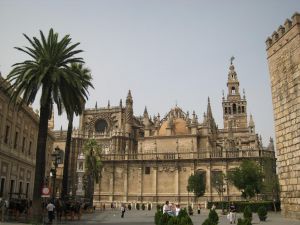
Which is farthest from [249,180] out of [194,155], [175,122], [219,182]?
[175,122]

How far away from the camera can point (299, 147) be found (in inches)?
695

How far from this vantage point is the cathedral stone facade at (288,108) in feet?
59.3

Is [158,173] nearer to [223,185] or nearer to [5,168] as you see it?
[223,185]

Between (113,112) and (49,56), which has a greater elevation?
(113,112)

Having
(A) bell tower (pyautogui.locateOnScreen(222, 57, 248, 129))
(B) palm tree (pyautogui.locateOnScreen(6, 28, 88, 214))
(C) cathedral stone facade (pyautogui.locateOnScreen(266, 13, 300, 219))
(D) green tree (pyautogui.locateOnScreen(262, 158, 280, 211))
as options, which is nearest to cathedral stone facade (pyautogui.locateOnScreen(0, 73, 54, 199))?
(B) palm tree (pyautogui.locateOnScreen(6, 28, 88, 214))

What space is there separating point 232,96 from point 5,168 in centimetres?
7695

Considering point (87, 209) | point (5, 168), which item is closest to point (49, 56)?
point (5, 168)

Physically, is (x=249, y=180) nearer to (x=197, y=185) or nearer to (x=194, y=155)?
(x=197, y=185)

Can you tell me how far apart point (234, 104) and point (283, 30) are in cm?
7621

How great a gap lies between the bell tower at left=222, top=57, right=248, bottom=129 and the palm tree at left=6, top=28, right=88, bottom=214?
74.2 m

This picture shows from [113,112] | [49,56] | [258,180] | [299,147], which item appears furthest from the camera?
[113,112]

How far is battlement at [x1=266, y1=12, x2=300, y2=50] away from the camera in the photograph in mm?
18564

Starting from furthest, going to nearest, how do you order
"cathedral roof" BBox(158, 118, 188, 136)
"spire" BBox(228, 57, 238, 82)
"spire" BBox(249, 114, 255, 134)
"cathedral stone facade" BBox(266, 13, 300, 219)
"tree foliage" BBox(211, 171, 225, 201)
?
"spire" BBox(228, 57, 238, 82) < "spire" BBox(249, 114, 255, 134) < "cathedral roof" BBox(158, 118, 188, 136) < "tree foliage" BBox(211, 171, 225, 201) < "cathedral stone facade" BBox(266, 13, 300, 219)

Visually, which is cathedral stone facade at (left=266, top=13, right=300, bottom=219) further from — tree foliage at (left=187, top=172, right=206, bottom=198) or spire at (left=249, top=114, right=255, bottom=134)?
spire at (left=249, top=114, right=255, bottom=134)
